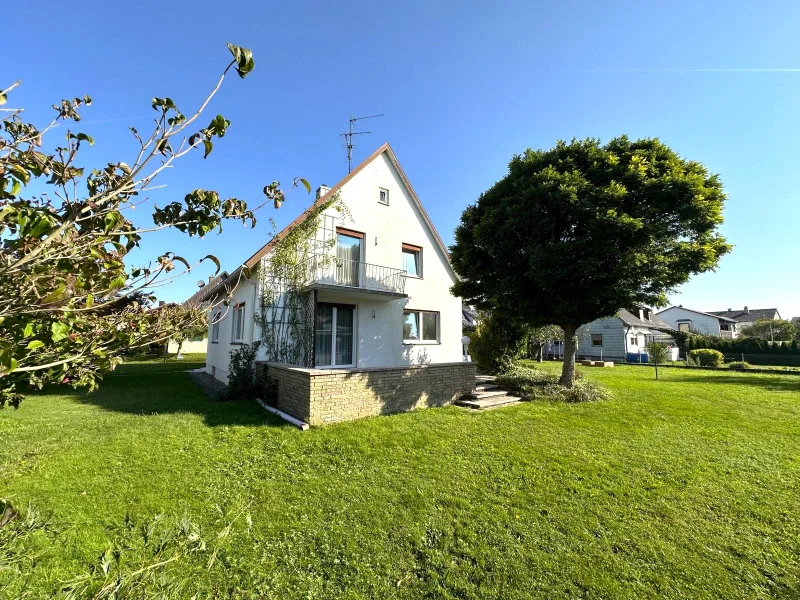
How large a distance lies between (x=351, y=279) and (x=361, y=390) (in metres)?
4.91

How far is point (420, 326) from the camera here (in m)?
14.1

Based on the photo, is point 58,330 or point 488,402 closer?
point 58,330

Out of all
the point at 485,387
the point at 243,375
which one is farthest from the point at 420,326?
the point at 243,375

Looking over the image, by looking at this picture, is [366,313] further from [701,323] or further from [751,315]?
[751,315]

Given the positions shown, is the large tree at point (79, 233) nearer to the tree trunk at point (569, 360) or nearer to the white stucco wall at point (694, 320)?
the tree trunk at point (569, 360)

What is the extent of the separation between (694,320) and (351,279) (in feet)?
177

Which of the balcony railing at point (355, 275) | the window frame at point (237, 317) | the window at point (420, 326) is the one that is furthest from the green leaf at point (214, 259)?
the window at point (420, 326)

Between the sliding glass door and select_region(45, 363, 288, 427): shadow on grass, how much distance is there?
264cm

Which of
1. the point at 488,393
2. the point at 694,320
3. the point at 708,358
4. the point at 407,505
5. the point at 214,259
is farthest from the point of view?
the point at 694,320

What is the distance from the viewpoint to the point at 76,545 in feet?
11.3

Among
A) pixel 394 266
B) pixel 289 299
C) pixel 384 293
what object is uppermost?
pixel 394 266

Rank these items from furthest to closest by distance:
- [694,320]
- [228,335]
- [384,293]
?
[694,320]
[228,335]
[384,293]

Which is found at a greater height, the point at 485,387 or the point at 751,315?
the point at 751,315

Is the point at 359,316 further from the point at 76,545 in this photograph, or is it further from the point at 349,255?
the point at 76,545
